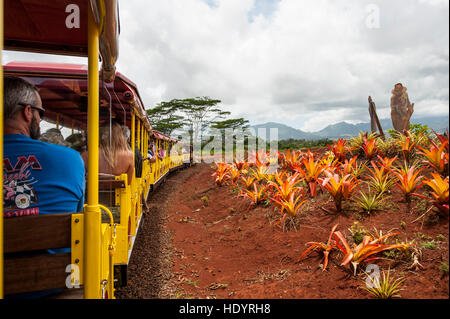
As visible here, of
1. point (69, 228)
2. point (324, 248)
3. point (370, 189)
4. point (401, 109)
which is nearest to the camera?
point (69, 228)

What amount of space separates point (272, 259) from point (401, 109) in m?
6.81

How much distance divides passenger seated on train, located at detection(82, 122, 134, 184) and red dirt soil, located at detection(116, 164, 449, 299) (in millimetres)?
1495

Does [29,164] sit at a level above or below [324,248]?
above

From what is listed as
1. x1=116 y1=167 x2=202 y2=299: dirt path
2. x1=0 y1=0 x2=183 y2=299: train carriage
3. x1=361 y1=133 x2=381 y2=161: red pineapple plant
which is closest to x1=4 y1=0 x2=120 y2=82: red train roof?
x1=0 y1=0 x2=183 y2=299: train carriage

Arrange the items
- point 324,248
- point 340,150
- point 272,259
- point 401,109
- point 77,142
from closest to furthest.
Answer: point 77,142 → point 324,248 → point 272,259 → point 340,150 → point 401,109

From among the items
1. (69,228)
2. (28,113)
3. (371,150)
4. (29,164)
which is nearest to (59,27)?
(28,113)

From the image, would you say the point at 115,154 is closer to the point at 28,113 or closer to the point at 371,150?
the point at 28,113

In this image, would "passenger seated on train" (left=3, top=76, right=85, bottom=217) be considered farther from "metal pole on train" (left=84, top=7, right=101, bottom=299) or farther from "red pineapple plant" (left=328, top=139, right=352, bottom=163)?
"red pineapple plant" (left=328, top=139, right=352, bottom=163)

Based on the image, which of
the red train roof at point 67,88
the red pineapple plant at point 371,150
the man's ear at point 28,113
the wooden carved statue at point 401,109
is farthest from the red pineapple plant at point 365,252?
the wooden carved statue at point 401,109

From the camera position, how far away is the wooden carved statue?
7.55m

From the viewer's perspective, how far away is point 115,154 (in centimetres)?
288

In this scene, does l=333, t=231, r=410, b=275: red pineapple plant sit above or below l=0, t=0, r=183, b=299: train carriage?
below
